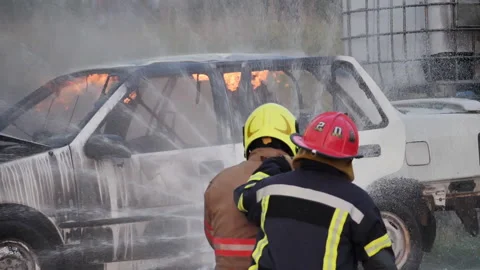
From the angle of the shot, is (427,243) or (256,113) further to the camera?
(427,243)

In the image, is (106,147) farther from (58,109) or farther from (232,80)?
(232,80)

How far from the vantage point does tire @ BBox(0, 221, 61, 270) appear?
587cm

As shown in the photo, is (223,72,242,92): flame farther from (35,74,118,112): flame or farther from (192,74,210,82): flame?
(35,74,118,112): flame

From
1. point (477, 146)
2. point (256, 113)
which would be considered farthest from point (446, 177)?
point (256, 113)

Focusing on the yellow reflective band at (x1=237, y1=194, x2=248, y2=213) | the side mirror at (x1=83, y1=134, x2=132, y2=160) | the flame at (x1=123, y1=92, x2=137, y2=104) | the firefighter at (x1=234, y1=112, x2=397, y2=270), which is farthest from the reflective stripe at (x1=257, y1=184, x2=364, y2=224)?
the flame at (x1=123, y1=92, x2=137, y2=104)

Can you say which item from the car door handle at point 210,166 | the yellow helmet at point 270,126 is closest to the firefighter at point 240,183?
the yellow helmet at point 270,126

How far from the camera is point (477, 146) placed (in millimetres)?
7387

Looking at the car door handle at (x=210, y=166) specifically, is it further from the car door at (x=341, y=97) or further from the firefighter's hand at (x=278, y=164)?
the firefighter's hand at (x=278, y=164)

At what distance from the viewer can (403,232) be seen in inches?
271

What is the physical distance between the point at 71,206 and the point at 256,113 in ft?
8.53

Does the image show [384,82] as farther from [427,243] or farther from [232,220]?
[232,220]

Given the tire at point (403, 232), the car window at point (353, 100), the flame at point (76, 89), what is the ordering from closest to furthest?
the flame at point (76, 89), the tire at point (403, 232), the car window at point (353, 100)

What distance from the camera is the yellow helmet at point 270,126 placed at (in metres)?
3.78

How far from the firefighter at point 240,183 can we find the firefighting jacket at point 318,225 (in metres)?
0.35
